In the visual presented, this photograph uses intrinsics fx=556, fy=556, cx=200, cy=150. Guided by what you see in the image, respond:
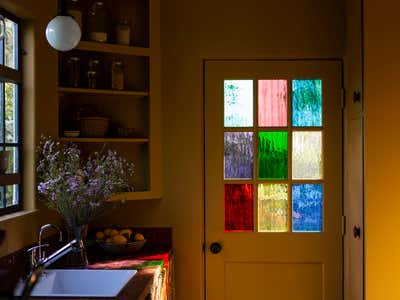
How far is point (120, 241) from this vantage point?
9.97ft

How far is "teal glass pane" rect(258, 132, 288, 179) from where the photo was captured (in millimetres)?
3430

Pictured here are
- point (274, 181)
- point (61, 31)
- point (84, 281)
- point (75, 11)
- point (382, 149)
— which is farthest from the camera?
point (274, 181)

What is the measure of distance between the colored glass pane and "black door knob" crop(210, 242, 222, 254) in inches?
4.4

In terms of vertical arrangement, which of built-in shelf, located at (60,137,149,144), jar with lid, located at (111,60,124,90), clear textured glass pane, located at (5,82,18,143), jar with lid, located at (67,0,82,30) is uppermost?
jar with lid, located at (67,0,82,30)

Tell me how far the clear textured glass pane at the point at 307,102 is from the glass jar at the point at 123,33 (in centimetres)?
106

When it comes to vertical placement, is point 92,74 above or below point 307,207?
above

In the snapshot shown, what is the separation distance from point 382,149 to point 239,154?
0.87 metres

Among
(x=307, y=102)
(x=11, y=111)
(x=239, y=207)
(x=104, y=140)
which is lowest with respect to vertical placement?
(x=239, y=207)

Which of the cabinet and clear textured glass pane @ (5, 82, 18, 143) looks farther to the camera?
the cabinet

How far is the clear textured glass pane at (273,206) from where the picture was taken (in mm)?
3436

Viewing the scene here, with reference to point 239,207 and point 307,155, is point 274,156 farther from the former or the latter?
point 239,207

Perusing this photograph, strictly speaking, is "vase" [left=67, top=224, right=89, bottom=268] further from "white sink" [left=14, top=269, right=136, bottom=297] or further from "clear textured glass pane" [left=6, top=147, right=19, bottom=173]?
"clear textured glass pane" [left=6, top=147, right=19, bottom=173]

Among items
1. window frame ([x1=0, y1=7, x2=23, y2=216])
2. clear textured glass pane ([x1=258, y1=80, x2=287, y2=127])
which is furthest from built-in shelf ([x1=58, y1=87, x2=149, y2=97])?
clear textured glass pane ([x1=258, y1=80, x2=287, y2=127])

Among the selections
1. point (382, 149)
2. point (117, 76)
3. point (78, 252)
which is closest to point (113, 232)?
point (78, 252)
